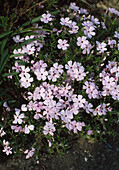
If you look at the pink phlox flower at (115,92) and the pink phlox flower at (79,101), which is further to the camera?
the pink phlox flower at (115,92)

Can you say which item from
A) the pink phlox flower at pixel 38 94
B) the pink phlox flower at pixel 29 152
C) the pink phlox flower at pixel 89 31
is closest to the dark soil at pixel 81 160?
the pink phlox flower at pixel 29 152

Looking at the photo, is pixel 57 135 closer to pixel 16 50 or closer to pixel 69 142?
pixel 69 142

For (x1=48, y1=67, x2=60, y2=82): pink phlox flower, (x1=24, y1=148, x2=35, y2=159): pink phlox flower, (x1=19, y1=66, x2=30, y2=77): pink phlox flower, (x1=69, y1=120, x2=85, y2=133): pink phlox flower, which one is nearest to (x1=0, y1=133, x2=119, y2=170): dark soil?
(x1=24, y1=148, x2=35, y2=159): pink phlox flower

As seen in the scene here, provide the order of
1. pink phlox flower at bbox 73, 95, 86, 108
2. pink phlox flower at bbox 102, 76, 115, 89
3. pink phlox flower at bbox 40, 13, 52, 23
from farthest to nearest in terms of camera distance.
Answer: pink phlox flower at bbox 40, 13, 52, 23 < pink phlox flower at bbox 102, 76, 115, 89 < pink phlox flower at bbox 73, 95, 86, 108

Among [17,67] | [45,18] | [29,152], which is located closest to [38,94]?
[17,67]

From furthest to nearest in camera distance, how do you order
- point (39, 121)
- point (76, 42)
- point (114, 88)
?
1. point (76, 42)
2. point (114, 88)
3. point (39, 121)

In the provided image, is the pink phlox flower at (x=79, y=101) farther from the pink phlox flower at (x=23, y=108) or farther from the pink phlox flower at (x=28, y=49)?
the pink phlox flower at (x=28, y=49)

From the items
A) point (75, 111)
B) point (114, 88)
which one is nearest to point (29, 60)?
point (75, 111)

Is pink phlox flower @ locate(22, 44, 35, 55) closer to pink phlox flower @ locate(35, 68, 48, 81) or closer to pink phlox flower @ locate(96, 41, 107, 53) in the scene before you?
pink phlox flower @ locate(35, 68, 48, 81)
